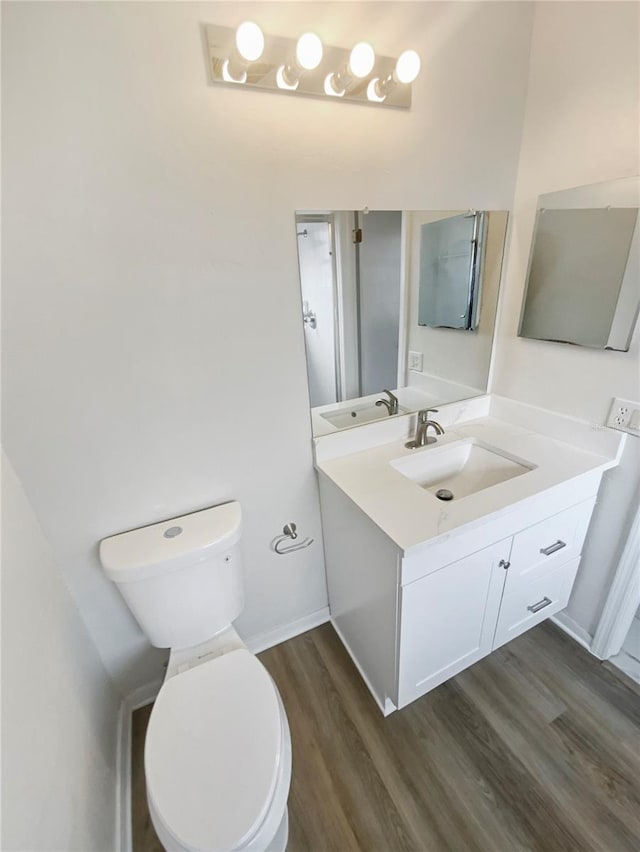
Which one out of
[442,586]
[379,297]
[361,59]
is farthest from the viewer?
[379,297]

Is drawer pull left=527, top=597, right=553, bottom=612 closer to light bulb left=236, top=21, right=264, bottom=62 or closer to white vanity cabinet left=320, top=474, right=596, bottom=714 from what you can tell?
white vanity cabinet left=320, top=474, right=596, bottom=714

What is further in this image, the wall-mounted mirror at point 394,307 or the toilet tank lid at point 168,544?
the wall-mounted mirror at point 394,307

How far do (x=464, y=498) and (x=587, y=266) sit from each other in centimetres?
88

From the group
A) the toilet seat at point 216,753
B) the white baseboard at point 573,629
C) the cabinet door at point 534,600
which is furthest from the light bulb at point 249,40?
the white baseboard at point 573,629

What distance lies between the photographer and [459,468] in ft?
4.91

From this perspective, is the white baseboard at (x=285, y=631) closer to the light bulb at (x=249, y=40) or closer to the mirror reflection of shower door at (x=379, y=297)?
the mirror reflection of shower door at (x=379, y=297)

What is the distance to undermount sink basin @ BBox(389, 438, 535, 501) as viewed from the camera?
4.47ft

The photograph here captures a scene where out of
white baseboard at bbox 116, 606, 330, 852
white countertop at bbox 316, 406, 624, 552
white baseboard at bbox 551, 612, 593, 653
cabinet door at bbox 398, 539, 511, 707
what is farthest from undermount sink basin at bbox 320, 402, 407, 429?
white baseboard at bbox 551, 612, 593, 653

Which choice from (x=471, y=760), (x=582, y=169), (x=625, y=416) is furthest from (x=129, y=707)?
(x=582, y=169)

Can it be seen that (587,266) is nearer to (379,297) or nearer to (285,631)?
(379,297)

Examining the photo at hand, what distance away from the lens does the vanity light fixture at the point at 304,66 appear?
846 millimetres

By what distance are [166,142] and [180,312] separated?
0.40 m

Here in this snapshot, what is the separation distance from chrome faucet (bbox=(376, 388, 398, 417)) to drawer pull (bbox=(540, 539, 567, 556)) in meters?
0.72

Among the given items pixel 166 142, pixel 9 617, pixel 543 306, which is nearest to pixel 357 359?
pixel 543 306
